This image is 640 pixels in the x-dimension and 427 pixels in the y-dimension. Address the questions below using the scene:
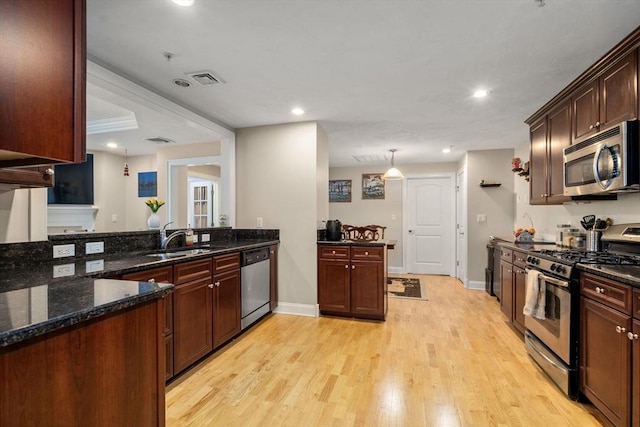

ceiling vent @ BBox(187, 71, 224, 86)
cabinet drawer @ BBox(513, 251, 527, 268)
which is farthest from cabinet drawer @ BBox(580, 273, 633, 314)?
ceiling vent @ BBox(187, 71, 224, 86)

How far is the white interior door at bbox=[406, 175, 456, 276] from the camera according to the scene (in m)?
6.22

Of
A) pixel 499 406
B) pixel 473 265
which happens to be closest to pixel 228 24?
pixel 499 406

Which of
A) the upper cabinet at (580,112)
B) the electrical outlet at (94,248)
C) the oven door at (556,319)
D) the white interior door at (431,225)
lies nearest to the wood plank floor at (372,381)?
the oven door at (556,319)

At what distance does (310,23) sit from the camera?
6.10 ft

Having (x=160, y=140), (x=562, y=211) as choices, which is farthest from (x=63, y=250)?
(x=562, y=211)

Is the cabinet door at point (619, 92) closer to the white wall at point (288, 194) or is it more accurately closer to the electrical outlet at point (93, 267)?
the white wall at point (288, 194)

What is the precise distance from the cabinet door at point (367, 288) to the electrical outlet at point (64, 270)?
2.59 metres

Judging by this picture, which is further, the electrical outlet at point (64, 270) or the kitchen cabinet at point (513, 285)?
the kitchen cabinet at point (513, 285)

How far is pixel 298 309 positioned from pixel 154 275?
2077 mm

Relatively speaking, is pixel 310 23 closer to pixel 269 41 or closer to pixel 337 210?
pixel 269 41

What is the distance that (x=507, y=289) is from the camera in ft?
11.0

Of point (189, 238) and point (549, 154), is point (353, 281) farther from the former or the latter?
point (549, 154)

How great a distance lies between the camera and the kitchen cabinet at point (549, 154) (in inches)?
109

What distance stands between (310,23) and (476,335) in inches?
125
